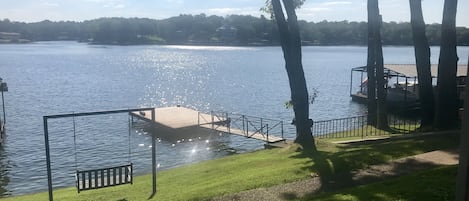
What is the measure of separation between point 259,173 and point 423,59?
511 inches

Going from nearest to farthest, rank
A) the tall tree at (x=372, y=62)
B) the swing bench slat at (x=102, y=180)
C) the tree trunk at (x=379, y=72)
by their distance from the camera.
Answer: the swing bench slat at (x=102, y=180), the tall tree at (x=372, y=62), the tree trunk at (x=379, y=72)

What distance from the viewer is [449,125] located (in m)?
20.2

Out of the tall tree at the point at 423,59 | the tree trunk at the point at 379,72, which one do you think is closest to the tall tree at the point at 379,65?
the tree trunk at the point at 379,72

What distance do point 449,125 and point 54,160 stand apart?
20.6 metres

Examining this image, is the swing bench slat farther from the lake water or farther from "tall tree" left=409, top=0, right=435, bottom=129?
"tall tree" left=409, top=0, right=435, bottom=129

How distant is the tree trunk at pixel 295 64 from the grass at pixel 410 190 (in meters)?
7.93

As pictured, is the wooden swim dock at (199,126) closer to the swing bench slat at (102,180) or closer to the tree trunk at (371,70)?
the tree trunk at (371,70)

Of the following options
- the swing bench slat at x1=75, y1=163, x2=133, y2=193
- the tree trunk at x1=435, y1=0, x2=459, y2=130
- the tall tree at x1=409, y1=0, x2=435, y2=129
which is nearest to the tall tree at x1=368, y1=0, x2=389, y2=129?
the tall tree at x1=409, y1=0, x2=435, y2=129

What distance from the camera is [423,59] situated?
2230 cm

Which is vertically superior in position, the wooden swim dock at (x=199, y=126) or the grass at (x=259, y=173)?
the grass at (x=259, y=173)

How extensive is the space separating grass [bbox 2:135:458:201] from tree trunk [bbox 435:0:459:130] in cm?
394

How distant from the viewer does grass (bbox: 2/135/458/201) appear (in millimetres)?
11875

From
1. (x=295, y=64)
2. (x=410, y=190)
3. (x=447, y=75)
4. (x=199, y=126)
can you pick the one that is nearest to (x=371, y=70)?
(x=447, y=75)

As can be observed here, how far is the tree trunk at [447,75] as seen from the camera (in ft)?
62.1
